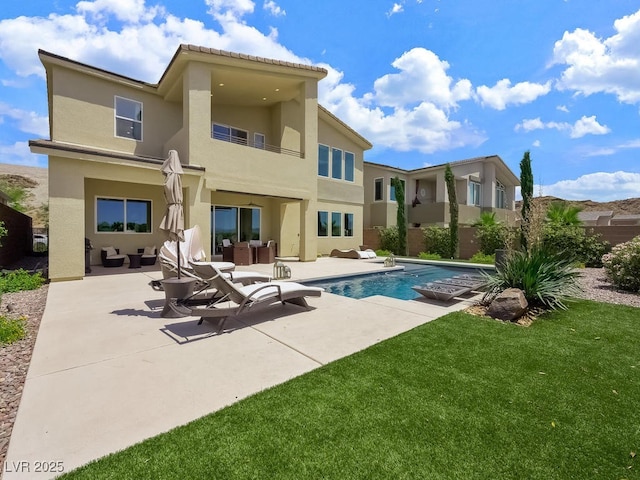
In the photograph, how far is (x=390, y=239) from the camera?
23.1 m

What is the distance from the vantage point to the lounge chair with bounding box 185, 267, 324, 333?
5.22 m

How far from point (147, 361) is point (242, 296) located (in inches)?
72.1

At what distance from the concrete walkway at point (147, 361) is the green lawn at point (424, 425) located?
33cm

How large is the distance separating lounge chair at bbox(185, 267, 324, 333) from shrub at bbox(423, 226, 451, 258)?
1597 cm

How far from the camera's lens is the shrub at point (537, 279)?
6.84 m

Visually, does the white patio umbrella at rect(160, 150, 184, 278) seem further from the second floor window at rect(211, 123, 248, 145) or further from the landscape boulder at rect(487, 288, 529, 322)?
the second floor window at rect(211, 123, 248, 145)

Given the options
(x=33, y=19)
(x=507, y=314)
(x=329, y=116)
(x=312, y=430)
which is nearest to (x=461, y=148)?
(x=329, y=116)

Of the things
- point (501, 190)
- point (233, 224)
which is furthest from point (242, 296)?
point (501, 190)

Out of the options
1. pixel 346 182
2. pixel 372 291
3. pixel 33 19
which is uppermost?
pixel 33 19

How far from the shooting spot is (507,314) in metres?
6.09

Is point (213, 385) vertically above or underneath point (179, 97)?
underneath

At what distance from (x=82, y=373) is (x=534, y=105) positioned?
68.3ft

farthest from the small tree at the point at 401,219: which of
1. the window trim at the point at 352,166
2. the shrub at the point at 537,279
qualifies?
the shrub at the point at 537,279

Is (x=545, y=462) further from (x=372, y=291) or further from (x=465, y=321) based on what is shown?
(x=372, y=291)
